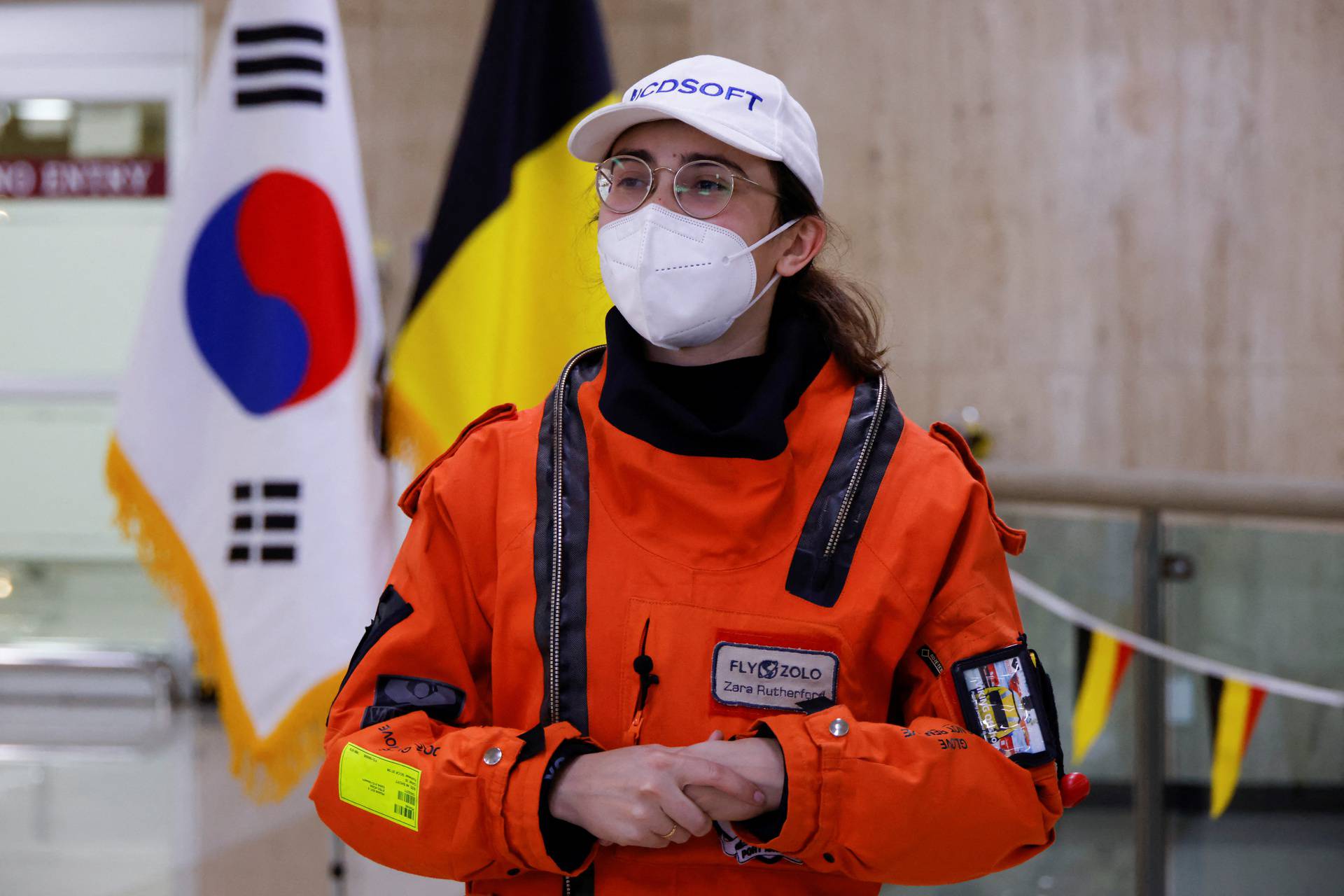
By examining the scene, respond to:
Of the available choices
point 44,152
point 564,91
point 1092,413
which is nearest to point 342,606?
point 564,91

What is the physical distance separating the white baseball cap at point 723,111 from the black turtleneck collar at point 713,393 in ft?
0.65

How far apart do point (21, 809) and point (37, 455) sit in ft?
9.93

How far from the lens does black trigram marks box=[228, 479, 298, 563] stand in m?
2.76

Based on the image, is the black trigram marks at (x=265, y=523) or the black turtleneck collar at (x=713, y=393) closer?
the black turtleneck collar at (x=713, y=393)

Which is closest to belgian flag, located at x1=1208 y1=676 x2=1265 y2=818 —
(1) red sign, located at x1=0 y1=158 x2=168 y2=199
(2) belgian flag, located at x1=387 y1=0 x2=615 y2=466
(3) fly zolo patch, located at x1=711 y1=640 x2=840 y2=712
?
(2) belgian flag, located at x1=387 y1=0 x2=615 y2=466

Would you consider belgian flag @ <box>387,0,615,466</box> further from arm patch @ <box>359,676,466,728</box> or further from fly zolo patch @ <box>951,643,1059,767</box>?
fly zolo patch @ <box>951,643,1059,767</box>

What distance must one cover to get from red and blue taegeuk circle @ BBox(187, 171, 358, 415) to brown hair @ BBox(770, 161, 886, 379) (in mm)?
1546

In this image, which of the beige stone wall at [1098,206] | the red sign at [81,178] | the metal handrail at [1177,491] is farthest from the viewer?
the red sign at [81,178]

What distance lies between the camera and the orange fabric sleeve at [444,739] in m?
1.23

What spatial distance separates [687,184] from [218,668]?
1.90m

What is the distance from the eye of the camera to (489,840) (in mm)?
1245

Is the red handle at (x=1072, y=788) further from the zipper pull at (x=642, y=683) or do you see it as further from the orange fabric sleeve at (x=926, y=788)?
the zipper pull at (x=642, y=683)

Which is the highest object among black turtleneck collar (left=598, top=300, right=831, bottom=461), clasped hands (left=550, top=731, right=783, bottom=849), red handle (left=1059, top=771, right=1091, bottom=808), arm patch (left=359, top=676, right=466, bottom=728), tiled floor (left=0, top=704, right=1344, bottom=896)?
black turtleneck collar (left=598, top=300, right=831, bottom=461)

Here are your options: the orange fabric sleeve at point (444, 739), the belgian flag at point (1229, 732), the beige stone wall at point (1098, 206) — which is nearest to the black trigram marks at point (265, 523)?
the orange fabric sleeve at point (444, 739)
